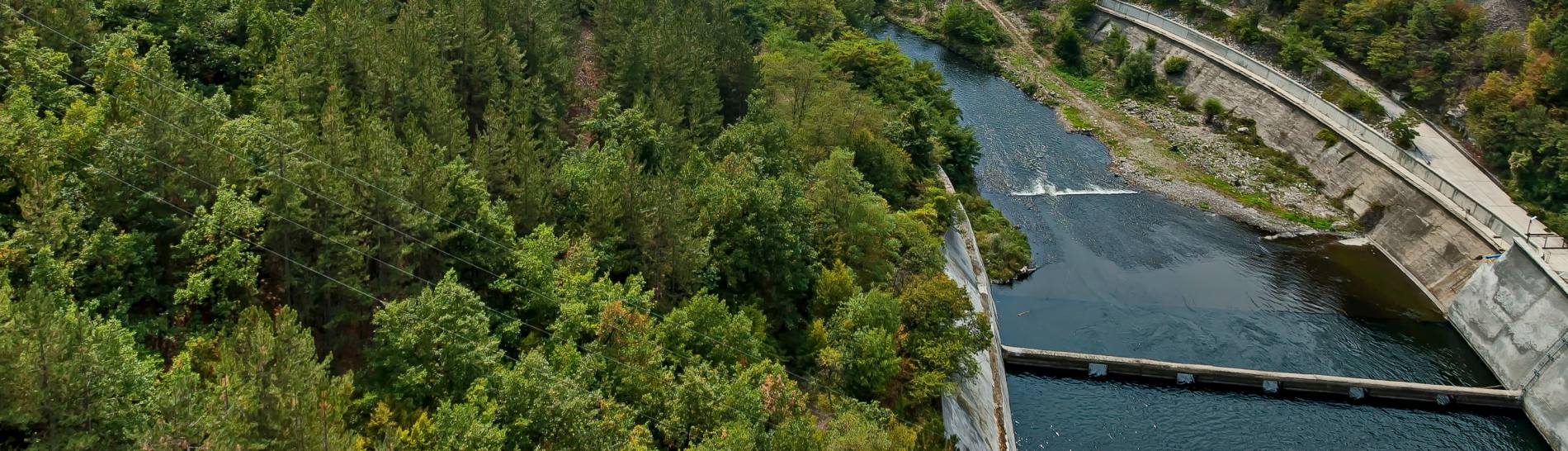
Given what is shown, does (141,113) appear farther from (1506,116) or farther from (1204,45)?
(1204,45)

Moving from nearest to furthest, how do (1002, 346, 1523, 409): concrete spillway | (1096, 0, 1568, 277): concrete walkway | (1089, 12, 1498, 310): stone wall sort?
(1002, 346, 1523, 409): concrete spillway
(1096, 0, 1568, 277): concrete walkway
(1089, 12, 1498, 310): stone wall

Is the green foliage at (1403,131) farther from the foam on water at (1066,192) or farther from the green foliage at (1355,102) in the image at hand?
the foam on water at (1066,192)

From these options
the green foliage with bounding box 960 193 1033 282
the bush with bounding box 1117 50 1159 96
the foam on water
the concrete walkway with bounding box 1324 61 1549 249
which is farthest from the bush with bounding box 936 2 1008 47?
the green foliage with bounding box 960 193 1033 282

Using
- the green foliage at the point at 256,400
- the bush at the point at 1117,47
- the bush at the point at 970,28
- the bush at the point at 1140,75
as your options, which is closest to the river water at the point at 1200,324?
the bush at the point at 1140,75

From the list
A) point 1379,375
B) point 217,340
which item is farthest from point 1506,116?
point 217,340

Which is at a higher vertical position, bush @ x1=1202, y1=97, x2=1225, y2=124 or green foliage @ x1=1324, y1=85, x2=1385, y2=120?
green foliage @ x1=1324, y1=85, x2=1385, y2=120

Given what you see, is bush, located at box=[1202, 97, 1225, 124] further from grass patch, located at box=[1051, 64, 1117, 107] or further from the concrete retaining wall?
the concrete retaining wall
